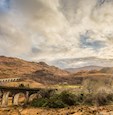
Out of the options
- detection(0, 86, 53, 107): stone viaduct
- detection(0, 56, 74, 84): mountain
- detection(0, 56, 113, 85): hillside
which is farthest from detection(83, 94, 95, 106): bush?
detection(0, 56, 74, 84): mountain

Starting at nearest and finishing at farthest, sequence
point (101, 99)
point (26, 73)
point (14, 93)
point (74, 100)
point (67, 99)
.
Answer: point (67, 99) → point (74, 100) → point (101, 99) → point (14, 93) → point (26, 73)

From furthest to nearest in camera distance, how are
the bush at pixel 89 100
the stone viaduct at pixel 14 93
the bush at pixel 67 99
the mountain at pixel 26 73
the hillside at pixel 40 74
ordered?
the mountain at pixel 26 73
the hillside at pixel 40 74
the stone viaduct at pixel 14 93
the bush at pixel 89 100
the bush at pixel 67 99

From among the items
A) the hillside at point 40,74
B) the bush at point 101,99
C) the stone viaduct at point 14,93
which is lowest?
the bush at point 101,99

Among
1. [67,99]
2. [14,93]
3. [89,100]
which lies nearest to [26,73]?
[14,93]

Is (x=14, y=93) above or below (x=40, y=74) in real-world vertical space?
below

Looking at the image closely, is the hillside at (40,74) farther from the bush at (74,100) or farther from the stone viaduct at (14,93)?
the bush at (74,100)

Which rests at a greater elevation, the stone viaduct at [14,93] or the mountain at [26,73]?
the mountain at [26,73]

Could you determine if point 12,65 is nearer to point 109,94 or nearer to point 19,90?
point 19,90

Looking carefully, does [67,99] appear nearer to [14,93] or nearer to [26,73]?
[14,93]

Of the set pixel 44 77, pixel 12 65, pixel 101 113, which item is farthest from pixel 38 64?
pixel 101 113

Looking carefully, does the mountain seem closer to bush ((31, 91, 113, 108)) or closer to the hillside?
the hillside

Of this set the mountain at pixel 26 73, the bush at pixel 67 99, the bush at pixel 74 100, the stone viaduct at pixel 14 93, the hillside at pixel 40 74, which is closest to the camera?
the bush at pixel 74 100

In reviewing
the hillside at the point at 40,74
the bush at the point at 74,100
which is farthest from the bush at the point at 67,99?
the hillside at the point at 40,74

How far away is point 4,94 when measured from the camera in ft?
147
